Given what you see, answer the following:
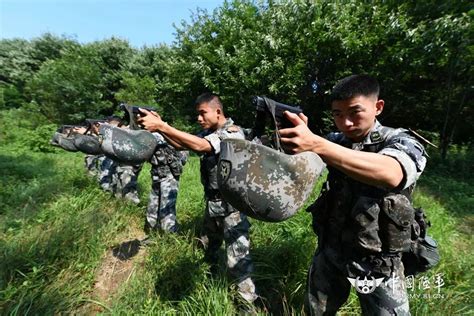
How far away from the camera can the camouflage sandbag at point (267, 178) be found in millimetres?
1139

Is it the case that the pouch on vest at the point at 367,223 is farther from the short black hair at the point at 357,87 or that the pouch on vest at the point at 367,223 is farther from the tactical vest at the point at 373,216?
the short black hair at the point at 357,87

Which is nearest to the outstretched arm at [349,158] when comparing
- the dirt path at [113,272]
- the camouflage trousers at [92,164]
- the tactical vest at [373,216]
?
the tactical vest at [373,216]

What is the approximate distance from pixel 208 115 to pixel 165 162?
5.03 ft

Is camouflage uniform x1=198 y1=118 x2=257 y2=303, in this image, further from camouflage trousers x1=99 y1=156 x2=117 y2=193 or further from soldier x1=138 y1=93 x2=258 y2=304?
camouflage trousers x1=99 y1=156 x2=117 y2=193

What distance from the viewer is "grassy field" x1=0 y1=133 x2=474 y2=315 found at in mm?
2256

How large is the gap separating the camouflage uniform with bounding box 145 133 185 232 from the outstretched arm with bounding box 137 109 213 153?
1539 mm

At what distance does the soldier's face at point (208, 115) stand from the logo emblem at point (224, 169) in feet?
4.28

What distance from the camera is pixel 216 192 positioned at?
8.46 ft

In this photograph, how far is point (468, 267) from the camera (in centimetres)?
267

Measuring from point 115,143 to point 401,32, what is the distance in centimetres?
966

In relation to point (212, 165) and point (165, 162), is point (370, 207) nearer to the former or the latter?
point (212, 165)

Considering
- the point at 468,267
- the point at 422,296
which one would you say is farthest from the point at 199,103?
the point at 468,267

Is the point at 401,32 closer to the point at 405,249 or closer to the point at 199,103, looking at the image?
the point at 199,103

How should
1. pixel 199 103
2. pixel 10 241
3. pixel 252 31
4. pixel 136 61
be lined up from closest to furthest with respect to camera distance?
pixel 199 103 → pixel 10 241 → pixel 252 31 → pixel 136 61
